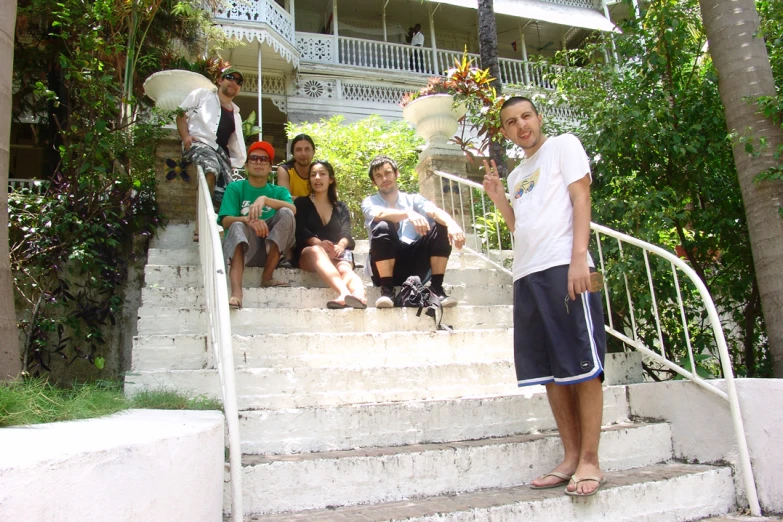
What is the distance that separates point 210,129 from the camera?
489 cm

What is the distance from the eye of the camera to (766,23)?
13.2 feet

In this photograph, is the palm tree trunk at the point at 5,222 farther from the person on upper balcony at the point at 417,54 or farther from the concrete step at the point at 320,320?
the person on upper balcony at the point at 417,54

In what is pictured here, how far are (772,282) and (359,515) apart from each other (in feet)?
8.38

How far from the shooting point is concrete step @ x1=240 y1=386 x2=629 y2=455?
2.58 m

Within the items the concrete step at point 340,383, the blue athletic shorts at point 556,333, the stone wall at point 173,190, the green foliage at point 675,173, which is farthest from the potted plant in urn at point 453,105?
the blue athletic shorts at point 556,333

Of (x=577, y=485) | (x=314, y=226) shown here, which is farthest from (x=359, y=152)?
(x=577, y=485)

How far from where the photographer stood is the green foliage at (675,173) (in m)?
4.00

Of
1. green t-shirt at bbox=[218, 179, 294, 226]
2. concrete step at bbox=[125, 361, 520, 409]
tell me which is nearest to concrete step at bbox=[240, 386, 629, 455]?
concrete step at bbox=[125, 361, 520, 409]

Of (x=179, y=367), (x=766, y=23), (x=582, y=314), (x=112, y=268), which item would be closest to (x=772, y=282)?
(x=582, y=314)

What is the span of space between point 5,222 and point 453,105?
14.4 ft

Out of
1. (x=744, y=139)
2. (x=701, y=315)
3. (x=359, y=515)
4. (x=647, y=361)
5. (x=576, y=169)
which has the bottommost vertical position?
(x=359, y=515)

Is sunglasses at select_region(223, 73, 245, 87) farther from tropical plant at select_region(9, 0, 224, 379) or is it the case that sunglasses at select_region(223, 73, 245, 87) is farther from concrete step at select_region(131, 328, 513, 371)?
concrete step at select_region(131, 328, 513, 371)

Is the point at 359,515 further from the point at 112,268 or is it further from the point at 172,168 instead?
the point at 172,168

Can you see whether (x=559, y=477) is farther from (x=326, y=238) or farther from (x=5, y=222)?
(x=326, y=238)
